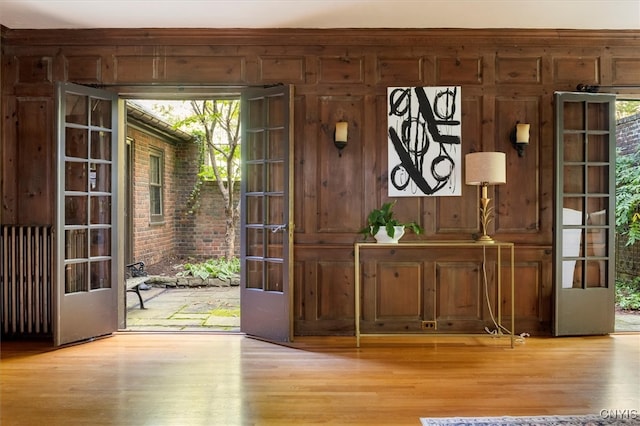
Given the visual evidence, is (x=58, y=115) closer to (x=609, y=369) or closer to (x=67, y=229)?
(x=67, y=229)

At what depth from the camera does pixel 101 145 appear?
13.0 feet

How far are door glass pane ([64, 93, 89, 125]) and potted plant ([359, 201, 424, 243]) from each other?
109 inches

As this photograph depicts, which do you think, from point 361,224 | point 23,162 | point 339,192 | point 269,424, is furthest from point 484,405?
point 23,162

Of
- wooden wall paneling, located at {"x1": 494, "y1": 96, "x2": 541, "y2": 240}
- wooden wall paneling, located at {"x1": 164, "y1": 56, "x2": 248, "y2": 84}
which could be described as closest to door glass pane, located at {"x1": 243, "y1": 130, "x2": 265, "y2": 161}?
wooden wall paneling, located at {"x1": 164, "y1": 56, "x2": 248, "y2": 84}

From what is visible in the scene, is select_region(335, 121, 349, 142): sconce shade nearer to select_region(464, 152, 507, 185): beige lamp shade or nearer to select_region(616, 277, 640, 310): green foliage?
select_region(464, 152, 507, 185): beige lamp shade

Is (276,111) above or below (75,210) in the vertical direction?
above

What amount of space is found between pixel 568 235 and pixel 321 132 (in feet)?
8.42

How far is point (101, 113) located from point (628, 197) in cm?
650

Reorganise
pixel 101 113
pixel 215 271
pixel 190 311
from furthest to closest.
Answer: pixel 215 271 < pixel 190 311 < pixel 101 113

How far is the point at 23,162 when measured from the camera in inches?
158

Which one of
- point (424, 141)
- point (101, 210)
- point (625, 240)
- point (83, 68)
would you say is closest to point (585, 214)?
point (424, 141)

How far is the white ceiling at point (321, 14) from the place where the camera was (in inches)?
137

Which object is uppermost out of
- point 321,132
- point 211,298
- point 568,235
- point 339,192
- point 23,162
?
point 321,132

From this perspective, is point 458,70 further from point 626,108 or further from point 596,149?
point 626,108
